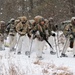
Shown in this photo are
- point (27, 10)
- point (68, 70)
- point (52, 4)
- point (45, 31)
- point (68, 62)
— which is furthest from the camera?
point (27, 10)

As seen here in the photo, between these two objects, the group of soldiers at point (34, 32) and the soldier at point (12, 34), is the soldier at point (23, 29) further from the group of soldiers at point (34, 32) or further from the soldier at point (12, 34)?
the soldier at point (12, 34)

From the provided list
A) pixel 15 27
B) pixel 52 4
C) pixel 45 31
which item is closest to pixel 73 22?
pixel 45 31

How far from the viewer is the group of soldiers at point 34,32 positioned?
14188mm

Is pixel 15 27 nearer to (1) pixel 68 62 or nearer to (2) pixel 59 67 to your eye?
(1) pixel 68 62

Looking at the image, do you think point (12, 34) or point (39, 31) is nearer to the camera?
point (39, 31)

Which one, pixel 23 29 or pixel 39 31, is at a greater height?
pixel 23 29

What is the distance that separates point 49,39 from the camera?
16.4 meters

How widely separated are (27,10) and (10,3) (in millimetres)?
2759


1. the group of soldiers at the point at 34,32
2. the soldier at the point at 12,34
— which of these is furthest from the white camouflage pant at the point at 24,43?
the soldier at the point at 12,34

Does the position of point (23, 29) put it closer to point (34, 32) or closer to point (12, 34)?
point (34, 32)

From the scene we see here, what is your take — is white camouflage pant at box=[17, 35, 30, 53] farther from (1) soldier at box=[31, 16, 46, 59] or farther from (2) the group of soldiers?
(1) soldier at box=[31, 16, 46, 59]

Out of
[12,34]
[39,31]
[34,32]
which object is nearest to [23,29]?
[34,32]

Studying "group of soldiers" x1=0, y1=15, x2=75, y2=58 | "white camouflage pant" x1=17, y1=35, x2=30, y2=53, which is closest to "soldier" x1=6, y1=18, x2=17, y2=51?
"group of soldiers" x1=0, y1=15, x2=75, y2=58

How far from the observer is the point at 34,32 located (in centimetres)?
1425
